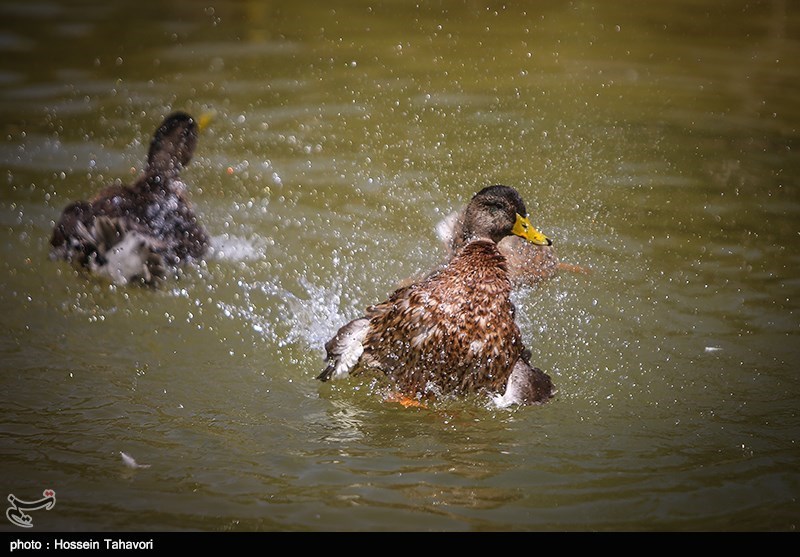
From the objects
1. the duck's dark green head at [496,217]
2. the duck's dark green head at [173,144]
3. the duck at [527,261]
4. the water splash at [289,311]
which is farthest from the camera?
the duck's dark green head at [173,144]

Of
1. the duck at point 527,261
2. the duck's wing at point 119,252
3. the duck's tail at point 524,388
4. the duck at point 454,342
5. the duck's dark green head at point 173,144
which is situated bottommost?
the duck's tail at point 524,388

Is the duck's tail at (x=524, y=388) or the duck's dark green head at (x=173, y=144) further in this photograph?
the duck's dark green head at (x=173, y=144)

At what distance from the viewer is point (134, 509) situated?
13.5 ft

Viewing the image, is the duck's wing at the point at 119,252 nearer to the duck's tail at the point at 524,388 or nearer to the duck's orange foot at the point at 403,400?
the duck's orange foot at the point at 403,400

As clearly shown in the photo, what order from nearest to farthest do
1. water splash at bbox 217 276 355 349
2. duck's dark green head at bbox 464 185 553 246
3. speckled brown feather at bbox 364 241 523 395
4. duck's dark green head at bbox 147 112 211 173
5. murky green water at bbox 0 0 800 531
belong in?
murky green water at bbox 0 0 800 531, speckled brown feather at bbox 364 241 523 395, duck's dark green head at bbox 464 185 553 246, water splash at bbox 217 276 355 349, duck's dark green head at bbox 147 112 211 173

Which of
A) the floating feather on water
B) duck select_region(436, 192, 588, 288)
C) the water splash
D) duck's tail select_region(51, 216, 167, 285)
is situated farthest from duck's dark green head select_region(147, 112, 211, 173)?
the floating feather on water

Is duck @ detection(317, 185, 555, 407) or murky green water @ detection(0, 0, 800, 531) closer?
murky green water @ detection(0, 0, 800, 531)

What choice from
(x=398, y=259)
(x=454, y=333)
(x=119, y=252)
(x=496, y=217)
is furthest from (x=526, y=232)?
(x=119, y=252)

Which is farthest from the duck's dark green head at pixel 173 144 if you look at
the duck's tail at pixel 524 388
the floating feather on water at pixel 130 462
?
the duck's tail at pixel 524 388

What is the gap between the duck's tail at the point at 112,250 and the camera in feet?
20.9

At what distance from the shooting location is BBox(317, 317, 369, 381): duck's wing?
5266mm

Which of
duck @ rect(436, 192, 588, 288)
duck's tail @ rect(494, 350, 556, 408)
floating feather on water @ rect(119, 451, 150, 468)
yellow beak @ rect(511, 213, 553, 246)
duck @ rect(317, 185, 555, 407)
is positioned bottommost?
floating feather on water @ rect(119, 451, 150, 468)

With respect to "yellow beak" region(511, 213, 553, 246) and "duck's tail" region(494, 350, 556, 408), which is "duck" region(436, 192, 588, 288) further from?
"duck's tail" region(494, 350, 556, 408)

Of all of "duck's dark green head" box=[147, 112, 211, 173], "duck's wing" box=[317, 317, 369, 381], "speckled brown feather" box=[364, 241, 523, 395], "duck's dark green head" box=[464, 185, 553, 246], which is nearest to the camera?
"speckled brown feather" box=[364, 241, 523, 395]
